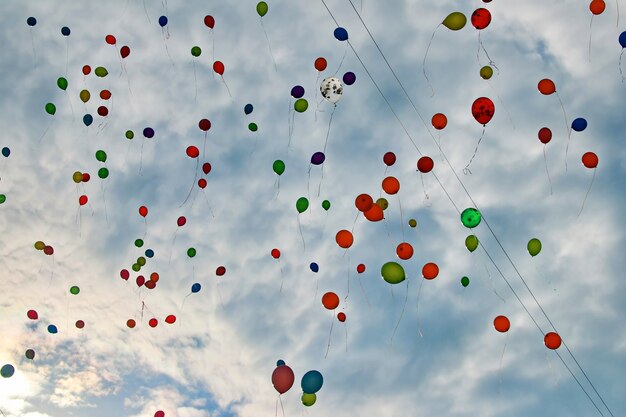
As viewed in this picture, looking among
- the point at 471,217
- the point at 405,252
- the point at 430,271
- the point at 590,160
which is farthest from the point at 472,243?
the point at 590,160

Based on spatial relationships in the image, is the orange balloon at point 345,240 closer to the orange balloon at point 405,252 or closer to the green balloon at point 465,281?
the orange balloon at point 405,252

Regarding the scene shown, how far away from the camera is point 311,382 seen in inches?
221

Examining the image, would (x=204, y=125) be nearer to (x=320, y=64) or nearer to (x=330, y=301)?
(x=320, y=64)

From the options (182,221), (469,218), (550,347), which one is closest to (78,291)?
(182,221)

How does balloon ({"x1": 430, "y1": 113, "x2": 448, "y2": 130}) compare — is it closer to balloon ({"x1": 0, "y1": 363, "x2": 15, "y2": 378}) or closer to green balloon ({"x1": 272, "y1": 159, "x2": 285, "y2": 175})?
green balloon ({"x1": 272, "y1": 159, "x2": 285, "y2": 175})

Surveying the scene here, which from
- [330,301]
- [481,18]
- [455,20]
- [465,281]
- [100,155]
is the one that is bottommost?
[330,301]

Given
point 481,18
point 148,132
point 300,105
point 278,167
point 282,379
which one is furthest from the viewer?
point 148,132

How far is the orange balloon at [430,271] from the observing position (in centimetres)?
644

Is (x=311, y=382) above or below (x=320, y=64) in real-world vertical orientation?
below

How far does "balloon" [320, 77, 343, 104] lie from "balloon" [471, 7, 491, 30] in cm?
182

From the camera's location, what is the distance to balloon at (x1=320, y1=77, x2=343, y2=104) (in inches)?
262

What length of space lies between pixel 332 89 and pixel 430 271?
107 inches

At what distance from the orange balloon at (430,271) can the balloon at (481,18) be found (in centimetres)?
295

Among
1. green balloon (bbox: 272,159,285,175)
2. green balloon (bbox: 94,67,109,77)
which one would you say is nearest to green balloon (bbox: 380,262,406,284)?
green balloon (bbox: 272,159,285,175)
